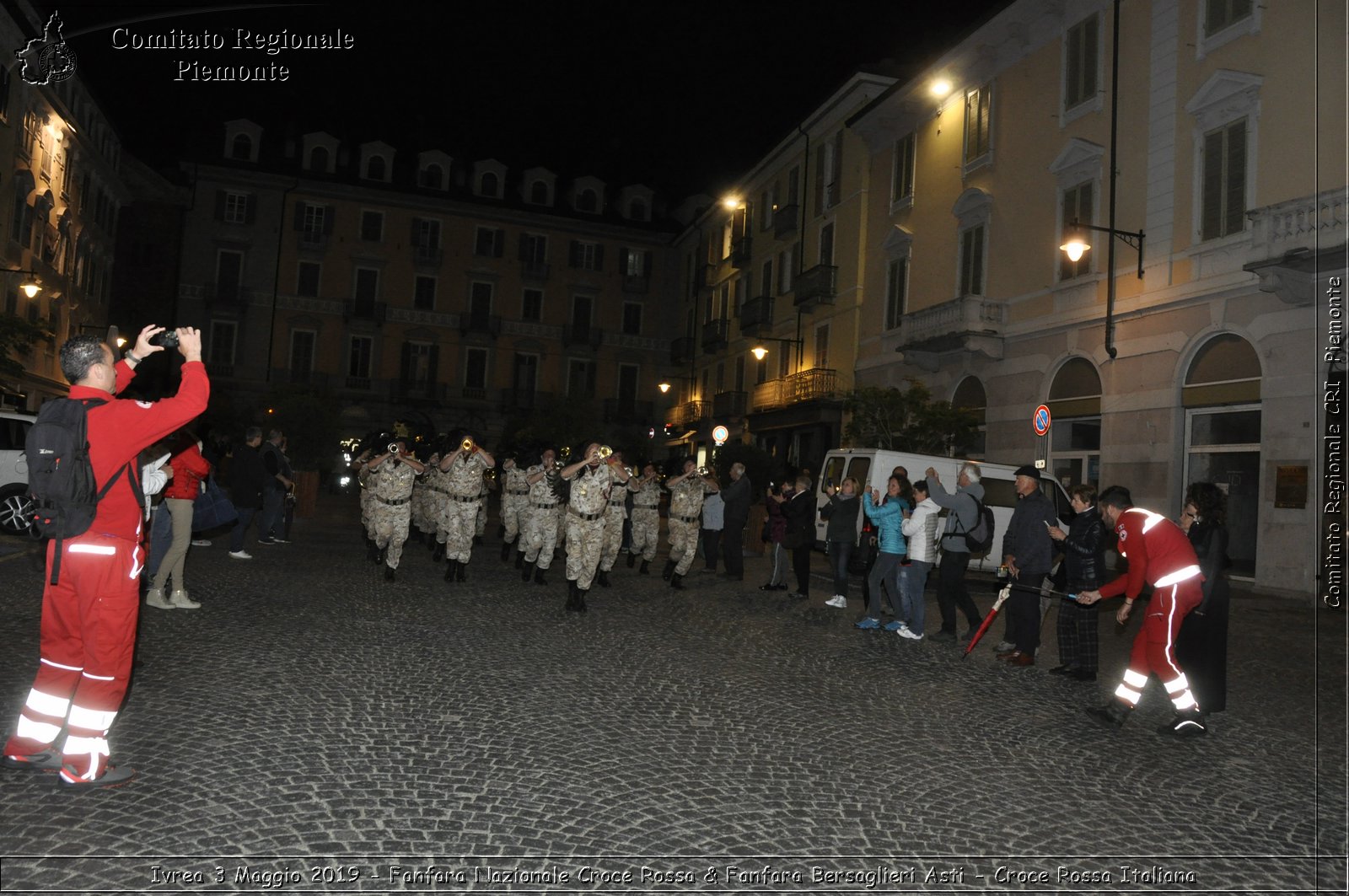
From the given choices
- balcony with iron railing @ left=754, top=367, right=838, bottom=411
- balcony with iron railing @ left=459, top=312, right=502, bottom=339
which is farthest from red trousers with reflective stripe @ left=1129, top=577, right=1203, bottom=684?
balcony with iron railing @ left=459, top=312, right=502, bottom=339

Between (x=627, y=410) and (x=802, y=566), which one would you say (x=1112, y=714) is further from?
(x=627, y=410)

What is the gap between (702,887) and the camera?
3.77 meters

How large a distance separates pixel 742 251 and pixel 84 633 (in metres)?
39.8

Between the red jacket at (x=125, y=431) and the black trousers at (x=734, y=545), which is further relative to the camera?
the black trousers at (x=734, y=545)

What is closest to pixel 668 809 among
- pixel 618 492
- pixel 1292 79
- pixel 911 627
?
pixel 911 627

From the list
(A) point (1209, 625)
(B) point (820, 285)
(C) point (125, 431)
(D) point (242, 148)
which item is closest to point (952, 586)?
(A) point (1209, 625)

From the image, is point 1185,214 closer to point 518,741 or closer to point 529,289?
point 518,741

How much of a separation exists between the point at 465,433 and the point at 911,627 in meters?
6.55

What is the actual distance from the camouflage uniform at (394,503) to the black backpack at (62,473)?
316 inches

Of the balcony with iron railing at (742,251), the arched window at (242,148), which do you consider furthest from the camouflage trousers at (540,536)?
the arched window at (242,148)

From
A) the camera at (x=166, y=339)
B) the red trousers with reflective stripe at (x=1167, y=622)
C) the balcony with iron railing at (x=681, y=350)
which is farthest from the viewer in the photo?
the balcony with iron railing at (x=681, y=350)

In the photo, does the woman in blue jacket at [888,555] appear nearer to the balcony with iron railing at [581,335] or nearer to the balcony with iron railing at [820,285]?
the balcony with iron railing at [820,285]

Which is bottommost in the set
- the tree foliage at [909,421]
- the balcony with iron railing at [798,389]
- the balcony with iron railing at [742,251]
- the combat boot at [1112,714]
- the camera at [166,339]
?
the combat boot at [1112,714]

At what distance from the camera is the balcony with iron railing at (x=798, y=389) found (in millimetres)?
32188
